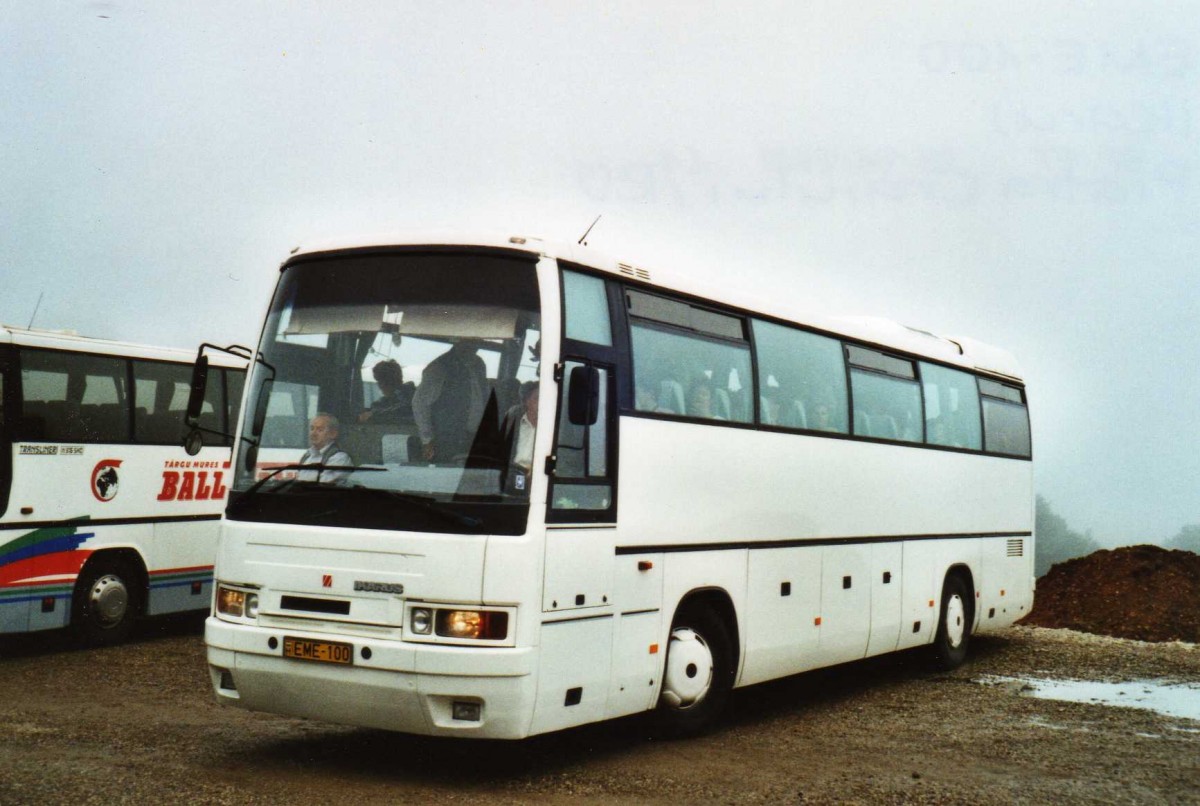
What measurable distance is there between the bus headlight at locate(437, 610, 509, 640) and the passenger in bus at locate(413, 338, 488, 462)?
931mm

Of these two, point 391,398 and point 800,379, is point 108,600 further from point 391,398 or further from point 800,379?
point 800,379

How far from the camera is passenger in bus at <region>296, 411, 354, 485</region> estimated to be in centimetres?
814

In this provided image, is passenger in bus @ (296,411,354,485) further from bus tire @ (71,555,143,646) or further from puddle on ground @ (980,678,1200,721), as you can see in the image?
puddle on ground @ (980,678,1200,721)

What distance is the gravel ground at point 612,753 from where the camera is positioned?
26.2 feet

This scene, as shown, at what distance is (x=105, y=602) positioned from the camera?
14.8m

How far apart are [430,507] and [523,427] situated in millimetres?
749

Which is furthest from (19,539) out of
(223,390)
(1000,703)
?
(1000,703)

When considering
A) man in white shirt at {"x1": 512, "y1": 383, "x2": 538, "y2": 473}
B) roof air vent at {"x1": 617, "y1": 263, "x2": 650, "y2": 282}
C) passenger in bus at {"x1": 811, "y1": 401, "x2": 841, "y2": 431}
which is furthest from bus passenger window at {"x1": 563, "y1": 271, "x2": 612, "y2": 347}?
passenger in bus at {"x1": 811, "y1": 401, "x2": 841, "y2": 431}

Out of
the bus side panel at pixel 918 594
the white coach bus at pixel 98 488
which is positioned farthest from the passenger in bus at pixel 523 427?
the white coach bus at pixel 98 488

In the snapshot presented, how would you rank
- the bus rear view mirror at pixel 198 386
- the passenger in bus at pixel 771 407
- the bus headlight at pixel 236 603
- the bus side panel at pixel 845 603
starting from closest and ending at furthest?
1. the bus headlight at pixel 236 603
2. the bus rear view mirror at pixel 198 386
3. the passenger in bus at pixel 771 407
4. the bus side panel at pixel 845 603

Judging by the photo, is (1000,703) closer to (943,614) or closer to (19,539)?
(943,614)

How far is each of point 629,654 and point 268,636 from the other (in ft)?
7.91

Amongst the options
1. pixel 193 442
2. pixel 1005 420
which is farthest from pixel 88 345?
pixel 1005 420

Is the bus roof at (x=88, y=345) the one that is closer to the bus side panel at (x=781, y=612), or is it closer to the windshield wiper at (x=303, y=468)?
the windshield wiper at (x=303, y=468)
